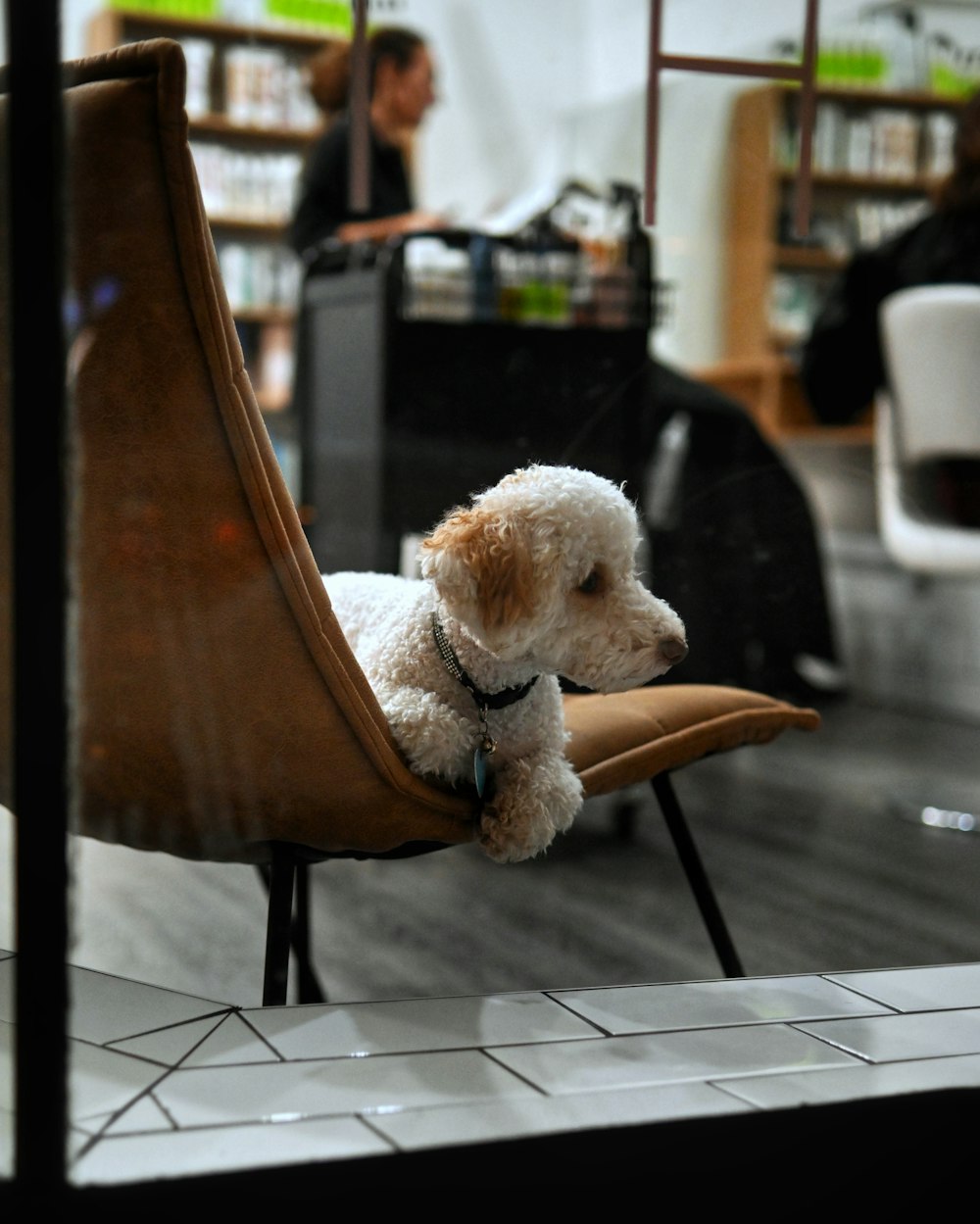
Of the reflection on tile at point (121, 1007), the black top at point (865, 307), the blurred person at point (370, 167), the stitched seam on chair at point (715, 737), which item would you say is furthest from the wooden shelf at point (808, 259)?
the reflection on tile at point (121, 1007)

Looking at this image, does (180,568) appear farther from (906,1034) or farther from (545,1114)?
(906,1034)

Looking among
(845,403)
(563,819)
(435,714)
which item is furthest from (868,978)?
(845,403)

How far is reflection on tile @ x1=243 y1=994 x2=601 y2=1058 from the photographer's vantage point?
0.92m

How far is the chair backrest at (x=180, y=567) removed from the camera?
869 mm

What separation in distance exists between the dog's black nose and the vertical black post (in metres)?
0.47

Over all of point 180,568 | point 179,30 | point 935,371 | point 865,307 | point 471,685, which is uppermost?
point 179,30

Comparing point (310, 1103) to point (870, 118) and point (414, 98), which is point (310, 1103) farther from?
point (870, 118)

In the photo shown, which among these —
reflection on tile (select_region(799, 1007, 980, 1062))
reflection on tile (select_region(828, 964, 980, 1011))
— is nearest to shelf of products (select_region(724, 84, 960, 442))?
reflection on tile (select_region(828, 964, 980, 1011))

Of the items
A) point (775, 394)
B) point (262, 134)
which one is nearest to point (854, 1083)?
point (262, 134)

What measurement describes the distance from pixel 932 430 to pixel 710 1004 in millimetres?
1754

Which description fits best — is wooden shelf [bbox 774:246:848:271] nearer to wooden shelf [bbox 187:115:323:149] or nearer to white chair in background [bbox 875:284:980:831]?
wooden shelf [bbox 187:115:323:149]

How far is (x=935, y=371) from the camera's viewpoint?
255 centimetres

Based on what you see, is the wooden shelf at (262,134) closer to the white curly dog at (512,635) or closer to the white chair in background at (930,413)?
the white chair in background at (930,413)

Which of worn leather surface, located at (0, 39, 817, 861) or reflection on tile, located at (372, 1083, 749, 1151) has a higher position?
worn leather surface, located at (0, 39, 817, 861)
